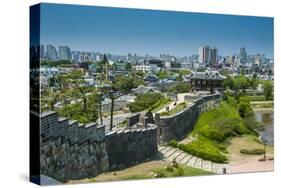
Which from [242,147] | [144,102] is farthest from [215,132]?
[144,102]

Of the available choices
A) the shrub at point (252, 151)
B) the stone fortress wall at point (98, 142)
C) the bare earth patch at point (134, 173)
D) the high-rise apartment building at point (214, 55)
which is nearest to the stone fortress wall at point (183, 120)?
the stone fortress wall at point (98, 142)

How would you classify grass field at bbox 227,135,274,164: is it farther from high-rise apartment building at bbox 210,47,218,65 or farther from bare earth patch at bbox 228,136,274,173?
high-rise apartment building at bbox 210,47,218,65

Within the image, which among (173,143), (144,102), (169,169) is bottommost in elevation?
(169,169)

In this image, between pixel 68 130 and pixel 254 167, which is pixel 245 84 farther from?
pixel 68 130

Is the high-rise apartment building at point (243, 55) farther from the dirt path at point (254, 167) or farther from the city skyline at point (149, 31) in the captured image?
the dirt path at point (254, 167)

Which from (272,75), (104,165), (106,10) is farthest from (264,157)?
(106,10)

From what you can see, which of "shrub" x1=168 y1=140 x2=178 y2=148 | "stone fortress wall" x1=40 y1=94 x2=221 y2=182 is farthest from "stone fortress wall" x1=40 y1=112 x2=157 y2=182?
"shrub" x1=168 y1=140 x2=178 y2=148

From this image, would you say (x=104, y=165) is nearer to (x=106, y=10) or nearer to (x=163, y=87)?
(x=163, y=87)
